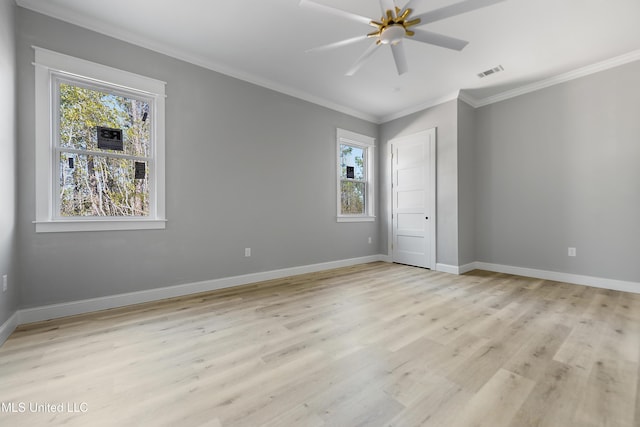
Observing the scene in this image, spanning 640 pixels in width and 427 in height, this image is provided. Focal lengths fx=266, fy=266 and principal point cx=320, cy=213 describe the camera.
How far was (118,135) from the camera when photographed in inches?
111

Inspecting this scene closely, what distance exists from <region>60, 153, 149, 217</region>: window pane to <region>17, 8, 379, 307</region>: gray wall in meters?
0.23

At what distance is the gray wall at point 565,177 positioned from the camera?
10.7ft

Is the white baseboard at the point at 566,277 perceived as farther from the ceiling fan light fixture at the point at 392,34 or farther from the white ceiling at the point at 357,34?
the ceiling fan light fixture at the point at 392,34

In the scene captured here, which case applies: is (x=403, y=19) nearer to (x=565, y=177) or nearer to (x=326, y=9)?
(x=326, y=9)

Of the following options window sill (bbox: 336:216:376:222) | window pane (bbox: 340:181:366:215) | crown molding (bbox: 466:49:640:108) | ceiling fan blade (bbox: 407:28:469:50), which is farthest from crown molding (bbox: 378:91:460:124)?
ceiling fan blade (bbox: 407:28:469:50)

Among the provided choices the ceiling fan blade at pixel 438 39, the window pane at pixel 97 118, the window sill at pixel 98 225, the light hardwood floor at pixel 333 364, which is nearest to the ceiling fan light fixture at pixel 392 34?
the ceiling fan blade at pixel 438 39

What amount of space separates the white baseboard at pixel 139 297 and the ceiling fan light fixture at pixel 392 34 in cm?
308

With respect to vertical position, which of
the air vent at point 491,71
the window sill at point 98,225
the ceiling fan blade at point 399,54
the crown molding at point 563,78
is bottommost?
the window sill at point 98,225

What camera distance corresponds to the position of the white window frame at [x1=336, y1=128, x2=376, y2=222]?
15.5ft

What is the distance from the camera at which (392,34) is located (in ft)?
7.09

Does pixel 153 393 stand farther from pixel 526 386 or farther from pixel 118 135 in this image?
pixel 118 135

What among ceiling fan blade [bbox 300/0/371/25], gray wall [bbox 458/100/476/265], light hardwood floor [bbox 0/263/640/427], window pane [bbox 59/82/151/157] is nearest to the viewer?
light hardwood floor [bbox 0/263/640/427]

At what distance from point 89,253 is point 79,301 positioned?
1.50 ft

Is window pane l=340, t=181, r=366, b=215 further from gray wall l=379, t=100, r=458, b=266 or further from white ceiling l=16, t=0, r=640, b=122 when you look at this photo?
white ceiling l=16, t=0, r=640, b=122
